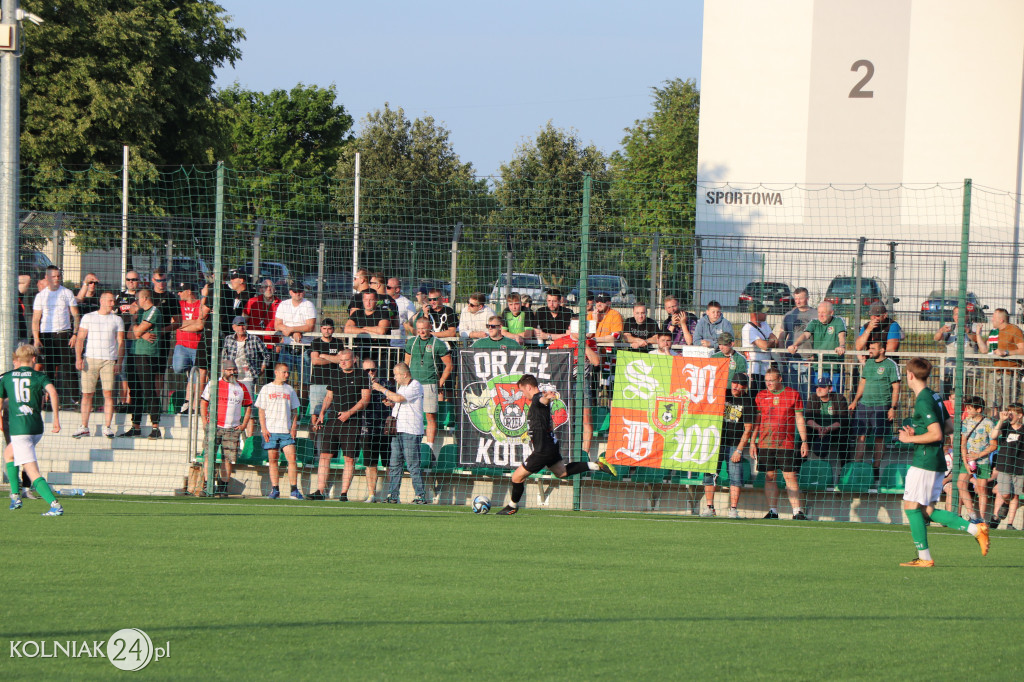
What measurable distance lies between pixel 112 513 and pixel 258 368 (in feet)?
13.4

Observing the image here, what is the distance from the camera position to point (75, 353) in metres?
14.6

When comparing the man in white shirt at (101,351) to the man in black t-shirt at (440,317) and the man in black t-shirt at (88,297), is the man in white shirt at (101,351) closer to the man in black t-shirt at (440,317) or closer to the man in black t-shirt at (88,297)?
the man in black t-shirt at (88,297)

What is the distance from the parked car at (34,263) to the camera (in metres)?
18.1

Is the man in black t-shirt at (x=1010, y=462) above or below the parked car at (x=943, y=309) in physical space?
below

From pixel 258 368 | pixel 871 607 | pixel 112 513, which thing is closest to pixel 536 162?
pixel 258 368

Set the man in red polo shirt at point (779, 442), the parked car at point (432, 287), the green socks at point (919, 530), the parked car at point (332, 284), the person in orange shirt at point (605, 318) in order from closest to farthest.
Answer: the green socks at point (919, 530)
the man in red polo shirt at point (779, 442)
the person in orange shirt at point (605, 318)
the parked car at point (332, 284)
the parked car at point (432, 287)

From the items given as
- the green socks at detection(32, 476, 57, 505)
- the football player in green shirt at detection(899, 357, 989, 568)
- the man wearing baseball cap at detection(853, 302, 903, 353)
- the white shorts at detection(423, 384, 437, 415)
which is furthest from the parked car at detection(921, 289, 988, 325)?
the green socks at detection(32, 476, 57, 505)

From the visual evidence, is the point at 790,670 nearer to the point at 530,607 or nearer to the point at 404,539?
the point at 530,607

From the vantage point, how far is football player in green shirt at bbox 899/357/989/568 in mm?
8359

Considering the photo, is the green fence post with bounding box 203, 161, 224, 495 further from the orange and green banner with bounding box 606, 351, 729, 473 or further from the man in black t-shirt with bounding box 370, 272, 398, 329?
the orange and green banner with bounding box 606, 351, 729, 473

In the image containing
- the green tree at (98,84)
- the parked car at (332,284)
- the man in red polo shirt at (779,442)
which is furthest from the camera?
the green tree at (98,84)

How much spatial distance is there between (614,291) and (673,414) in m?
2.91

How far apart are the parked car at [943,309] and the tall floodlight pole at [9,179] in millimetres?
11955

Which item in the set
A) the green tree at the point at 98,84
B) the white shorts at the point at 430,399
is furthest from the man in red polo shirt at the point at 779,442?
the green tree at the point at 98,84
